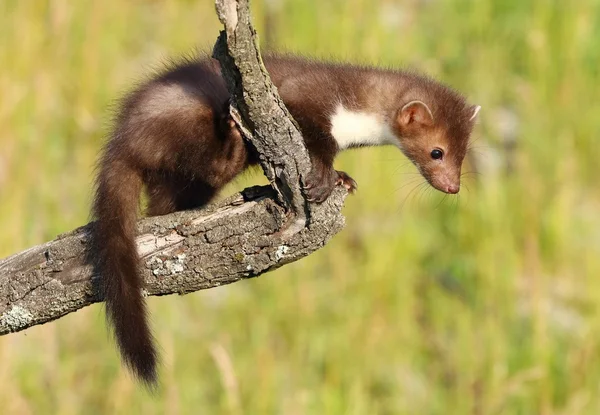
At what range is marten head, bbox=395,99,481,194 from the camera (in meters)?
5.71

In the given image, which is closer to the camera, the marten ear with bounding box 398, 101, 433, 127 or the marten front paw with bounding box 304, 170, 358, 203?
the marten front paw with bounding box 304, 170, 358, 203

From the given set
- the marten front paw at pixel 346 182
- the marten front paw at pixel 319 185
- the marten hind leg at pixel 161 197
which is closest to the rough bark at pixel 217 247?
the marten front paw at pixel 319 185

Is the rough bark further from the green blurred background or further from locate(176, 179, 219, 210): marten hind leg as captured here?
the green blurred background

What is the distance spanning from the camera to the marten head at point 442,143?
5.71m

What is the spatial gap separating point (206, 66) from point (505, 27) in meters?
6.13

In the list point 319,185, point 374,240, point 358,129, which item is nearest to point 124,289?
point 319,185

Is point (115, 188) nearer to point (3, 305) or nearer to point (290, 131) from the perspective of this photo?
point (3, 305)

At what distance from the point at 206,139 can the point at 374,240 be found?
3913mm

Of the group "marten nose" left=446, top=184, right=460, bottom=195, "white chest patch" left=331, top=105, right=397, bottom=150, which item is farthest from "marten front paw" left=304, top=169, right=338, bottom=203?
"marten nose" left=446, top=184, right=460, bottom=195

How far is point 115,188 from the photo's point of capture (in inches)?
187

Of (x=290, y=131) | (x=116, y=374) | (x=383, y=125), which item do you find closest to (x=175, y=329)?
(x=116, y=374)

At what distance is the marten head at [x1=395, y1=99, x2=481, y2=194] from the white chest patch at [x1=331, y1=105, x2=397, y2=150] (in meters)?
0.09

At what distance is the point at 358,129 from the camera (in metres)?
5.43

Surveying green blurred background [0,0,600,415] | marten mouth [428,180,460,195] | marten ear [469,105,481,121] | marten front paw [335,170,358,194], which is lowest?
green blurred background [0,0,600,415]
